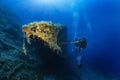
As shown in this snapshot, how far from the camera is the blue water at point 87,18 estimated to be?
55.5ft

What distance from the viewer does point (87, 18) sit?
23.7 metres

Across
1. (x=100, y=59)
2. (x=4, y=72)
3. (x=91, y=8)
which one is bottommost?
(x=4, y=72)

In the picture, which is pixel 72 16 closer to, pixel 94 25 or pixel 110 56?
pixel 94 25

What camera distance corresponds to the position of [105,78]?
12.6 meters

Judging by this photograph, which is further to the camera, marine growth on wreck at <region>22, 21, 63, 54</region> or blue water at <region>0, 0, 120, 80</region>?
blue water at <region>0, 0, 120, 80</region>

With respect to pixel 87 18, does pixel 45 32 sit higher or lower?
lower

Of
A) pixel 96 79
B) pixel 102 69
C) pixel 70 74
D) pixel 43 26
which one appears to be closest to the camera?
pixel 43 26

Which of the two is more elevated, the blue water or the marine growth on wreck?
the blue water

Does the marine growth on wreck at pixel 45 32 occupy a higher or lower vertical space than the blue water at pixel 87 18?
lower

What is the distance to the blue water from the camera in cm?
1692

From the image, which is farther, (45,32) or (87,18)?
(87,18)

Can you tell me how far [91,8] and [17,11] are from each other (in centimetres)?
935

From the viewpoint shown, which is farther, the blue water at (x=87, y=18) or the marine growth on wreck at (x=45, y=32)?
the blue water at (x=87, y=18)

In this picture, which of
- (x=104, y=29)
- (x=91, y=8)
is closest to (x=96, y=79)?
(x=104, y=29)
